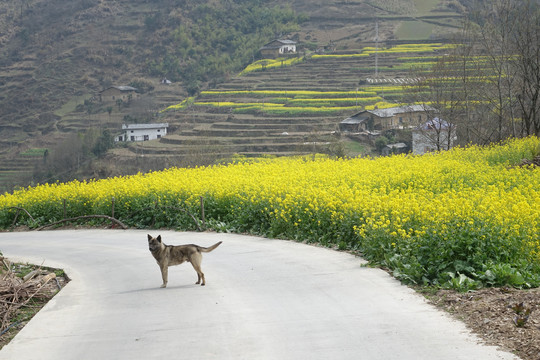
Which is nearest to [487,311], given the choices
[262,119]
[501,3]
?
[501,3]

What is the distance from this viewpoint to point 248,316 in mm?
8672

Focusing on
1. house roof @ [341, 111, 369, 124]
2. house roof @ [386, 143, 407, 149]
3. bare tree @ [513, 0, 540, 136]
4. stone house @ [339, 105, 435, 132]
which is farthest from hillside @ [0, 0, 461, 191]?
bare tree @ [513, 0, 540, 136]

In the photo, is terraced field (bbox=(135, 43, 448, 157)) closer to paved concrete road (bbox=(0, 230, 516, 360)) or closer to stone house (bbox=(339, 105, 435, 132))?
stone house (bbox=(339, 105, 435, 132))

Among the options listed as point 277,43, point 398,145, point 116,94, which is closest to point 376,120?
Result: point 398,145

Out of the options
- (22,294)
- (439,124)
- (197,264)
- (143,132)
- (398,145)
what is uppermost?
(439,124)

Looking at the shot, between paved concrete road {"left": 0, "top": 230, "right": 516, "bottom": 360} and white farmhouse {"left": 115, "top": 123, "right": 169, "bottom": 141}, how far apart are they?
75813mm

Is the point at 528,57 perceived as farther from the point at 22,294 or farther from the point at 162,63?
the point at 162,63

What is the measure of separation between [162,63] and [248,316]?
433ft

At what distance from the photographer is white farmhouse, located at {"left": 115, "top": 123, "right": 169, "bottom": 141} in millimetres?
87812

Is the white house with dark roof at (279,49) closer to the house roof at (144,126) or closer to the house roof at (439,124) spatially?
the house roof at (144,126)

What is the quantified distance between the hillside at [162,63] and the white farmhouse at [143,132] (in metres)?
2.02

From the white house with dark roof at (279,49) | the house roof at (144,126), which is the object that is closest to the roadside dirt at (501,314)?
the house roof at (144,126)

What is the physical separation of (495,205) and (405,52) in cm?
9280

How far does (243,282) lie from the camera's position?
35.3 ft
